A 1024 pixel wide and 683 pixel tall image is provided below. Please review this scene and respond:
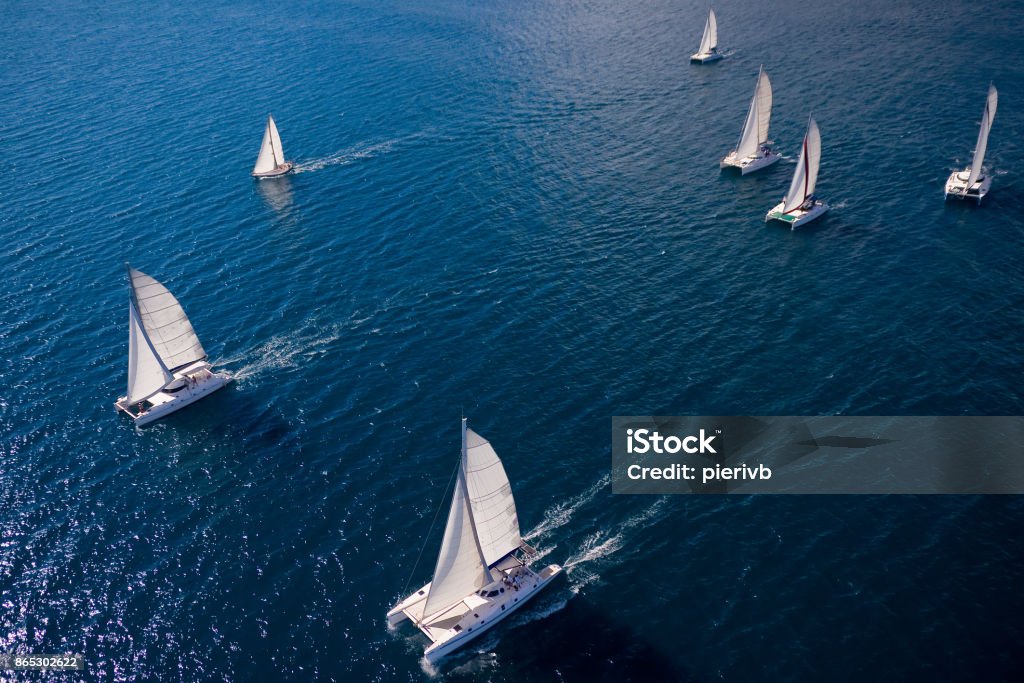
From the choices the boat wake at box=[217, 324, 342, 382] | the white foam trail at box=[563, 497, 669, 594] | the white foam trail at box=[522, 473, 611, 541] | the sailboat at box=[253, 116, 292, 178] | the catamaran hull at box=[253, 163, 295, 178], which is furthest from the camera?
the sailboat at box=[253, 116, 292, 178]

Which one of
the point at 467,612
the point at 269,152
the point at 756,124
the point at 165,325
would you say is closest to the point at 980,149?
the point at 756,124

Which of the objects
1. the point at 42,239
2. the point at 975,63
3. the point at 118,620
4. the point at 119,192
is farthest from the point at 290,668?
the point at 975,63

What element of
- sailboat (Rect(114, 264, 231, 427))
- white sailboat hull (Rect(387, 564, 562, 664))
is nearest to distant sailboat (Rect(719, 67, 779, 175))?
sailboat (Rect(114, 264, 231, 427))

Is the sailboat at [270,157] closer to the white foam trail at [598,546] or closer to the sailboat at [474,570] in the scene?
the sailboat at [474,570]

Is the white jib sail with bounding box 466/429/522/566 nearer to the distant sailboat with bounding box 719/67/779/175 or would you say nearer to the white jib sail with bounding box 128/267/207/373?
the white jib sail with bounding box 128/267/207/373

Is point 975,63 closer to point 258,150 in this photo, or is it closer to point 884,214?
point 884,214

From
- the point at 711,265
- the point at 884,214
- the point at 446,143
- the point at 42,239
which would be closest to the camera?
the point at 711,265
